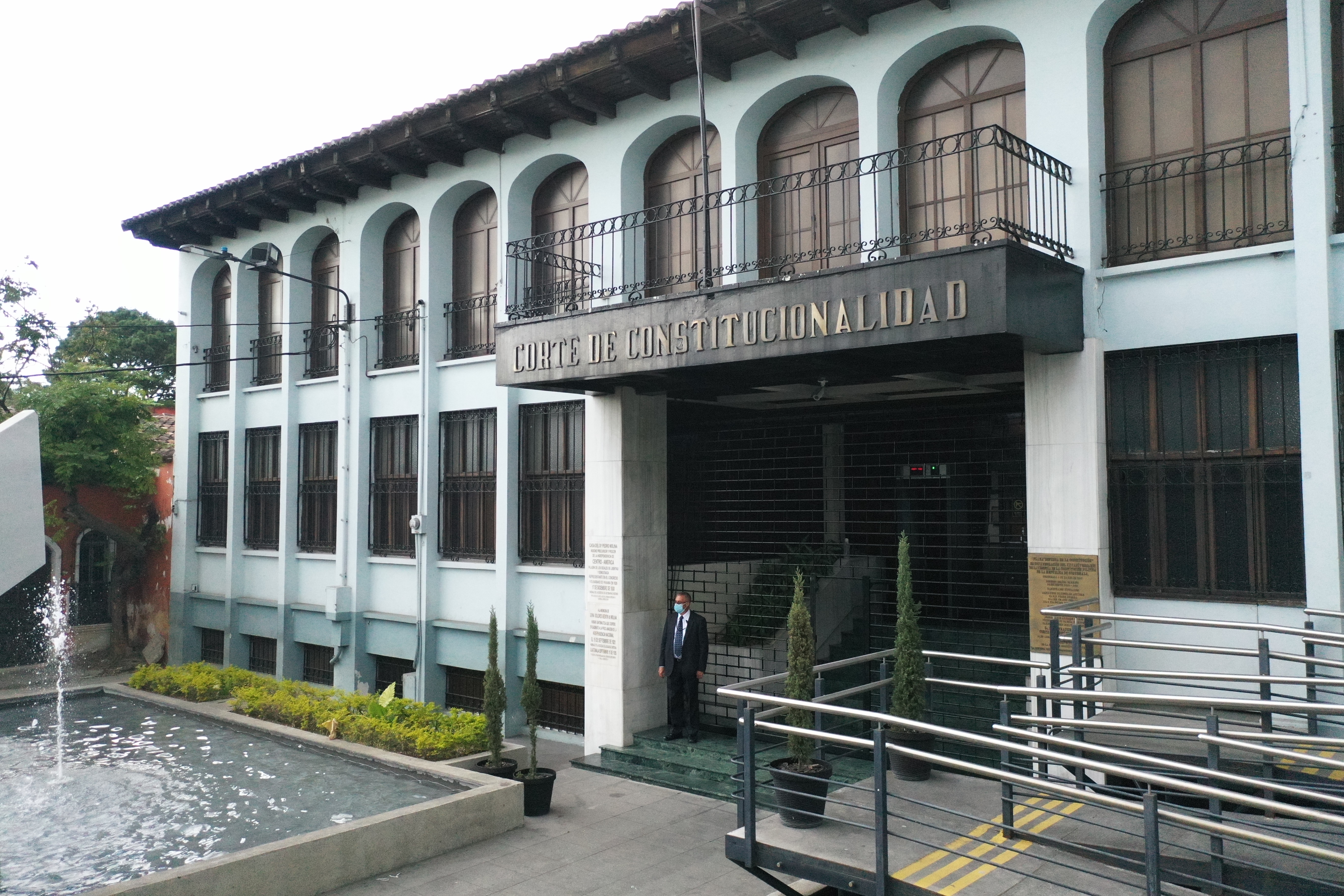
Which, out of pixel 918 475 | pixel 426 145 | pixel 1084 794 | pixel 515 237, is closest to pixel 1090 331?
pixel 918 475

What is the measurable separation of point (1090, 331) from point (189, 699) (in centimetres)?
1363

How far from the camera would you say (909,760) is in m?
8.74

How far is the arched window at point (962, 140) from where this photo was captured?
11.1 metres

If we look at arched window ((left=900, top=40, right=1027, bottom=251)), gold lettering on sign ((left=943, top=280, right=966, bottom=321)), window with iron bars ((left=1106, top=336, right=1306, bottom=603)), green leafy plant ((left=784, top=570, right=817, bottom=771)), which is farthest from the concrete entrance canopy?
green leafy plant ((left=784, top=570, right=817, bottom=771))

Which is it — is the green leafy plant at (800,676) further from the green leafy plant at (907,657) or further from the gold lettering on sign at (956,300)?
→ the gold lettering on sign at (956,300)

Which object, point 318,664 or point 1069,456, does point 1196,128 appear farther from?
point 318,664

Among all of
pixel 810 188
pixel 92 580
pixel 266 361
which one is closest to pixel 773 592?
pixel 810 188

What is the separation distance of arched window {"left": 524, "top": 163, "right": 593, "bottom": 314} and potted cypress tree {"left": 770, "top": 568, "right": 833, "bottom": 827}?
631cm

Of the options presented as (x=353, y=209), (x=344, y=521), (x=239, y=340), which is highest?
(x=353, y=209)

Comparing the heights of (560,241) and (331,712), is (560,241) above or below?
above

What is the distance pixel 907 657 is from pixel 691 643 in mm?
3861

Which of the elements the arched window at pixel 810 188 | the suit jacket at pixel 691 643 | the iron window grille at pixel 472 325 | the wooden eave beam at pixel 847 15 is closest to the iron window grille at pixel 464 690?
the suit jacket at pixel 691 643

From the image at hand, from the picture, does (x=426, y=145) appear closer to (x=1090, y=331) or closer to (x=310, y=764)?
(x=310, y=764)

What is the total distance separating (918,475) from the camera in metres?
14.0
